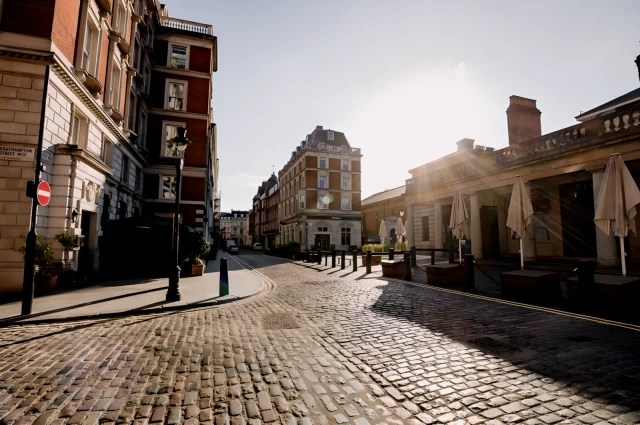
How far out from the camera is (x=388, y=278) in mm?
13133

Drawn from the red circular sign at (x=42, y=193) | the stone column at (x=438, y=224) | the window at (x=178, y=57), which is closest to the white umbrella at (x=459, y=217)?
the stone column at (x=438, y=224)

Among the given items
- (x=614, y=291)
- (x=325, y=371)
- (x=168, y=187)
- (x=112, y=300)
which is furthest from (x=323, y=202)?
(x=325, y=371)

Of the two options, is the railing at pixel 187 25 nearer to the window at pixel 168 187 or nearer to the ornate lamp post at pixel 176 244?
the window at pixel 168 187

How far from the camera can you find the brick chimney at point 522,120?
19.7m

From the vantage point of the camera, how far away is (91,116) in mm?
12570

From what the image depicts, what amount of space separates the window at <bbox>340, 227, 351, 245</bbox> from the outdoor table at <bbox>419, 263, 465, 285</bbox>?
34.4 m

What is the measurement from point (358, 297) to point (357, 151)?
41982 mm

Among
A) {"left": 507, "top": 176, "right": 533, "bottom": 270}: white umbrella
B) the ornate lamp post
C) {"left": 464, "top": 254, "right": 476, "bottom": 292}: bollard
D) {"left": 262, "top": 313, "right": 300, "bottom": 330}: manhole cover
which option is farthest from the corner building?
{"left": 262, "top": 313, "right": 300, "bottom": 330}: manhole cover

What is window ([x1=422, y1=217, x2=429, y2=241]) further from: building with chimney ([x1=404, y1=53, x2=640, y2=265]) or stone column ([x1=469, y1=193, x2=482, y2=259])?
stone column ([x1=469, y1=193, x2=482, y2=259])

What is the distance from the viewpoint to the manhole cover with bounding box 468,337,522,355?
4.38 m

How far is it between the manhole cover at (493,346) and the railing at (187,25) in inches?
1151

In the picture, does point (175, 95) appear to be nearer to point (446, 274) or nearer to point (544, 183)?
point (446, 274)

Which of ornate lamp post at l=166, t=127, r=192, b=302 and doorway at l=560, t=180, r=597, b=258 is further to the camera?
doorway at l=560, t=180, r=597, b=258

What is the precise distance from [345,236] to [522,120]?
29.4 m
